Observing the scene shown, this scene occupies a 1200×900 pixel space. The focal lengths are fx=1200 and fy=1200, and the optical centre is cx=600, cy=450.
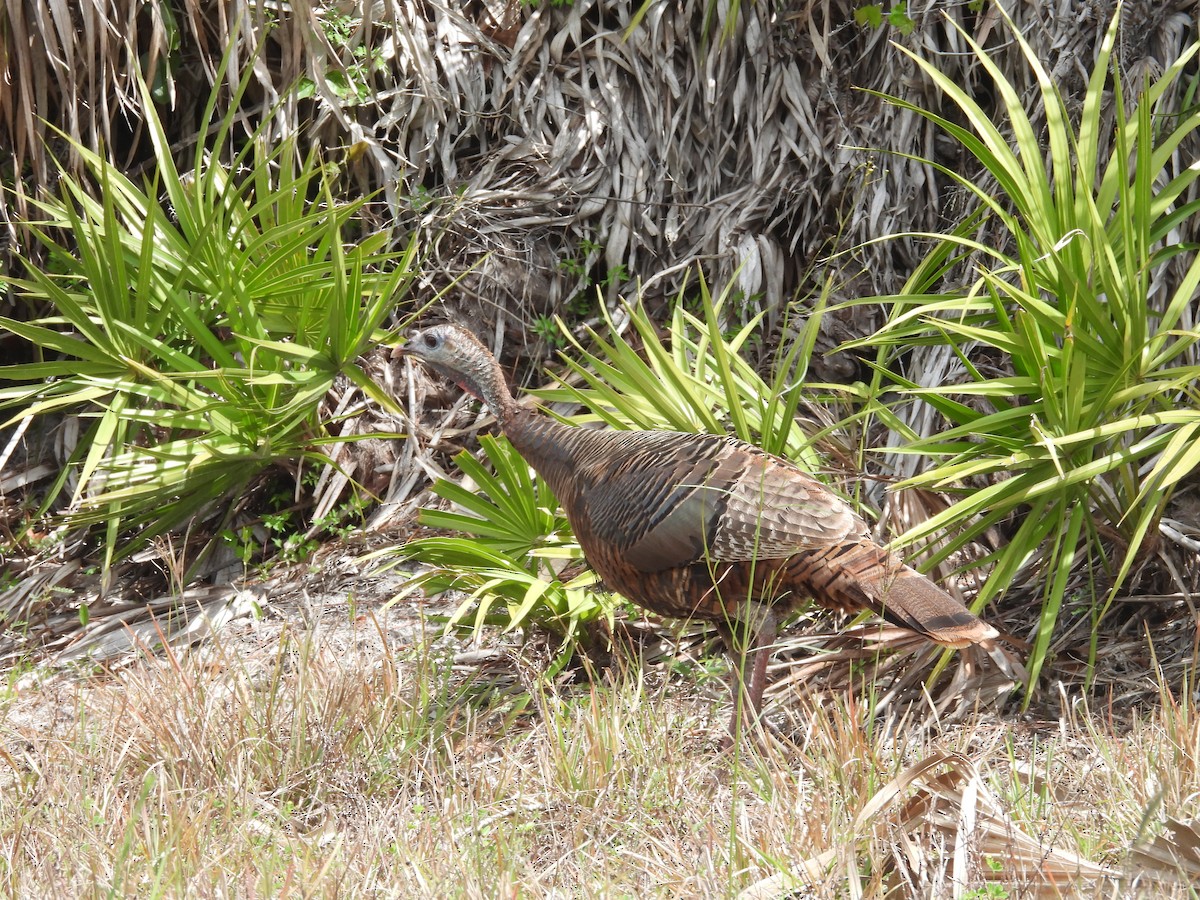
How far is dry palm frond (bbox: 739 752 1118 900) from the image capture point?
2.09 metres

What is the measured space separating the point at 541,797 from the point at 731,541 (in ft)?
2.77

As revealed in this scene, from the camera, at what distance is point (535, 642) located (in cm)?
390

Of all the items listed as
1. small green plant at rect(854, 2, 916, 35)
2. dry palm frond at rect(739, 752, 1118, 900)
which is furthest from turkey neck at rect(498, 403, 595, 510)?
small green plant at rect(854, 2, 916, 35)

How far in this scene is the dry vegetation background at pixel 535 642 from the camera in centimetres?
234

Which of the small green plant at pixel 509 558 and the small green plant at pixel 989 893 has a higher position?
the small green plant at pixel 989 893

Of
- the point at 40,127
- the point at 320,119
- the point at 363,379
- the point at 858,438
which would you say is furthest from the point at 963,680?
the point at 40,127

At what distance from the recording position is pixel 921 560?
Answer: 3.81 m

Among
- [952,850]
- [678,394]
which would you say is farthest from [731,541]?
[952,850]

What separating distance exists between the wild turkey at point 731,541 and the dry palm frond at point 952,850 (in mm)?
639

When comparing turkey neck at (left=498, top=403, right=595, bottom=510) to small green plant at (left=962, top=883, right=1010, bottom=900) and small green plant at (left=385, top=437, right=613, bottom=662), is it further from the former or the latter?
small green plant at (left=962, top=883, right=1010, bottom=900)

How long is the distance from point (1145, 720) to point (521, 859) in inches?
69.8

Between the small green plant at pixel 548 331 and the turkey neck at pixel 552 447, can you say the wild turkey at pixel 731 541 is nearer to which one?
the turkey neck at pixel 552 447

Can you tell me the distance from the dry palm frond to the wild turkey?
2.10 ft

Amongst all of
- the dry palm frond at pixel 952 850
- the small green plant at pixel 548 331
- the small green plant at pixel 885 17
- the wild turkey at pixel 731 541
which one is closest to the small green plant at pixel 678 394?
the wild turkey at pixel 731 541
